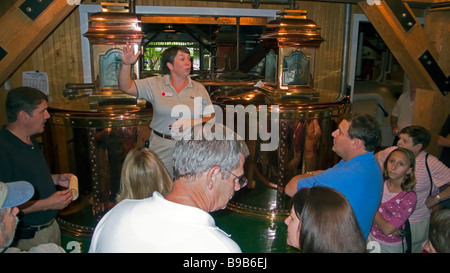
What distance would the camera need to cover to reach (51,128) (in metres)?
3.75

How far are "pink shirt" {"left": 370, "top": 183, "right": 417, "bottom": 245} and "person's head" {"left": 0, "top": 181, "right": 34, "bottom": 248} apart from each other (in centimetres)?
231

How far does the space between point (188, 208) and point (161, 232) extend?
14 centimetres

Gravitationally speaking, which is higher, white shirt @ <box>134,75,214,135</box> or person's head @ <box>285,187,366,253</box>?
white shirt @ <box>134,75,214,135</box>

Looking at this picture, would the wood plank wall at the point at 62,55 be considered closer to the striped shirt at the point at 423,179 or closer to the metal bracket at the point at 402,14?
the metal bracket at the point at 402,14

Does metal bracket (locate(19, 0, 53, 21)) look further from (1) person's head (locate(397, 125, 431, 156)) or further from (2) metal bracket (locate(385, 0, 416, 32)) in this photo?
(2) metal bracket (locate(385, 0, 416, 32))

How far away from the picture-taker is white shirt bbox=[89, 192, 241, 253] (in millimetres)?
1339

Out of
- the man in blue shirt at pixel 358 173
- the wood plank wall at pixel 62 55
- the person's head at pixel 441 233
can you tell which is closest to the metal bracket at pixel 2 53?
the wood plank wall at pixel 62 55

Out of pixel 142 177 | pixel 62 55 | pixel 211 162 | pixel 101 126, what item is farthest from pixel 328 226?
pixel 62 55

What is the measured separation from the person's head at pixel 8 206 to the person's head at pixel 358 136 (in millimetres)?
1871

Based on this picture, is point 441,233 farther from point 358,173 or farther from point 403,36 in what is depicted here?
point 403,36

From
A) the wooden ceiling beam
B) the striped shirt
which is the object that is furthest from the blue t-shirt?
the wooden ceiling beam

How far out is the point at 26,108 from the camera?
260 centimetres

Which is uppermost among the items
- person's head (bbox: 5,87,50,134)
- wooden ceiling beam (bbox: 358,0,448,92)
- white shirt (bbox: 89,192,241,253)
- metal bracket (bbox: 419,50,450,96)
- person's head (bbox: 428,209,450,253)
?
wooden ceiling beam (bbox: 358,0,448,92)

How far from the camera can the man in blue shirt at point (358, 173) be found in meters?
2.10
